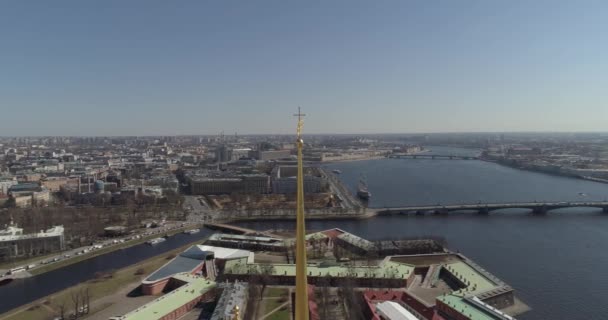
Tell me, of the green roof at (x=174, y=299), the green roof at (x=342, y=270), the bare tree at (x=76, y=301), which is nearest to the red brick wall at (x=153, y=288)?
the green roof at (x=174, y=299)

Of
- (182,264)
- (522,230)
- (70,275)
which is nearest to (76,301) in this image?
(182,264)

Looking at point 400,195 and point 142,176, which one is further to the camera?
point 142,176

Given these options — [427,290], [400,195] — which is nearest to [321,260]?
[427,290]

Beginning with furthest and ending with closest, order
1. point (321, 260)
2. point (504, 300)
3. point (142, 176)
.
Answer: point (142, 176), point (321, 260), point (504, 300)

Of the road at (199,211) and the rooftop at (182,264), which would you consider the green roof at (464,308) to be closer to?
the rooftop at (182,264)

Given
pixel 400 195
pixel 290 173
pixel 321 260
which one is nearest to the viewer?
pixel 321 260

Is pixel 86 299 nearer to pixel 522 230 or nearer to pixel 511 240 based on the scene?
pixel 511 240

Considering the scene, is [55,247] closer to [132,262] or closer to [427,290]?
[132,262]
